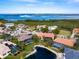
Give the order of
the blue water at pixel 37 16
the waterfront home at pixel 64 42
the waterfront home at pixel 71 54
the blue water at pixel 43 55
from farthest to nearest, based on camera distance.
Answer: the blue water at pixel 37 16, the waterfront home at pixel 64 42, the blue water at pixel 43 55, the waterfront home at pixel 71 54

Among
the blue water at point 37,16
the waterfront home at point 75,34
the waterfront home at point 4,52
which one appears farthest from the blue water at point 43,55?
the blue water at point 37,16

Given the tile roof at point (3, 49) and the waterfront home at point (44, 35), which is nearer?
the tile roof at point (3, 49)

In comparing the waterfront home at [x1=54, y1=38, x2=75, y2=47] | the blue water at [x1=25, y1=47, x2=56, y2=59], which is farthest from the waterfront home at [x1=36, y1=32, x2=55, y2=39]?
the blue water at [x1=25, y1=47, x2=56, y2=59]

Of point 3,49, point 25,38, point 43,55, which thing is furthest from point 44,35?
point 3,49

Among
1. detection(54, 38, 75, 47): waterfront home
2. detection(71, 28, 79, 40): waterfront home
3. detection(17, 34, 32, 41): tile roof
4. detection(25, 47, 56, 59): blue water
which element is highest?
detection(71, 28, 79, 40): waterfront home

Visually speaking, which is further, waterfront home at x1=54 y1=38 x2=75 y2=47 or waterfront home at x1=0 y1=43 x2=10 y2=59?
waterfront home at x1=54 y1=38 x2=75 y2=47

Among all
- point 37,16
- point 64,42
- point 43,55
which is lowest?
point 43,55

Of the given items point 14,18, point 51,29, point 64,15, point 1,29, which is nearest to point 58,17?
point 64,15

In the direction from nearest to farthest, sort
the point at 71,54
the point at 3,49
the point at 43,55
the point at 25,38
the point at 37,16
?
the point at 71,54 < the point at 43,55 < the point at 3,49 < the point at 25,38 < the point at 37,16

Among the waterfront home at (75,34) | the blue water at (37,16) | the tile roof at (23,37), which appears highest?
the blue water at (37,16)

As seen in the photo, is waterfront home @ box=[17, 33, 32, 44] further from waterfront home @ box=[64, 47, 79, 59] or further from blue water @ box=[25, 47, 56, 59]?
waterfront home @ box=[64, 47, 79, 59]

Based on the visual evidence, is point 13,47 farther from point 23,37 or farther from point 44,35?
point 44,35

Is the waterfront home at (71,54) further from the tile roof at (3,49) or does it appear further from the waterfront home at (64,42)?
the tile roof at (3,49)
